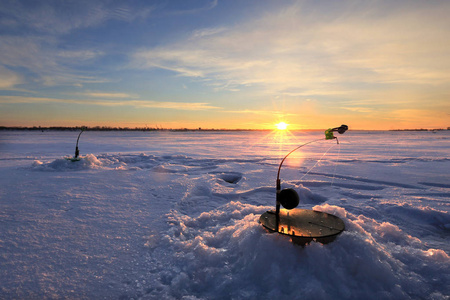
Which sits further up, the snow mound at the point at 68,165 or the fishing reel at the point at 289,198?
the fishing reel at the point at 289,198

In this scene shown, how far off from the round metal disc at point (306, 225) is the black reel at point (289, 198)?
1.19 ft

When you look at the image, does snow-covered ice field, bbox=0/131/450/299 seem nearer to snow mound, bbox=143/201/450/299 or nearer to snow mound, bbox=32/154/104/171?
snow mound, bbox=143/201/450/299

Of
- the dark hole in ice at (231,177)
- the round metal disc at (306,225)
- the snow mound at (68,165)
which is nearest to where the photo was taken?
the round metal disc at (306,225)

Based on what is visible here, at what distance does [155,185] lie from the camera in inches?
313

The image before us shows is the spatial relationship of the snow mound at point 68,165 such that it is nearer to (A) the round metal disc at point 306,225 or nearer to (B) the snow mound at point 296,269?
(B) the snow mound at point 296,269

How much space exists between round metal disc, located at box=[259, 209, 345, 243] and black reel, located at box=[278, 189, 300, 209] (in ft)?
1.19

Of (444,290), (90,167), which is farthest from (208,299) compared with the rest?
(90,167)

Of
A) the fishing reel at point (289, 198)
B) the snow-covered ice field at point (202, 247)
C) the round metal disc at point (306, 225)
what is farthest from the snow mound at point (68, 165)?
the fishing reel at point (289, 198)

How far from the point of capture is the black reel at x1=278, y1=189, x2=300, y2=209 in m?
3.28

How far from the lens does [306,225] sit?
138 inches

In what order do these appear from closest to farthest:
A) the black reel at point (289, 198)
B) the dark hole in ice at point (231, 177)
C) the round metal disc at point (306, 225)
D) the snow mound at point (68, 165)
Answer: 1. the round metal disc at point (306, 225)
2. the black reel at point (289, 198)
3. the dark hole in ice at point (231, 177)
4. the snow mound at point (68, 165)

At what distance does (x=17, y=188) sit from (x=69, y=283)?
19.2 ft

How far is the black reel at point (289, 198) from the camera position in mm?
3282

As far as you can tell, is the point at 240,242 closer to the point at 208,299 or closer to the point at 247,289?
the point at 247,289
